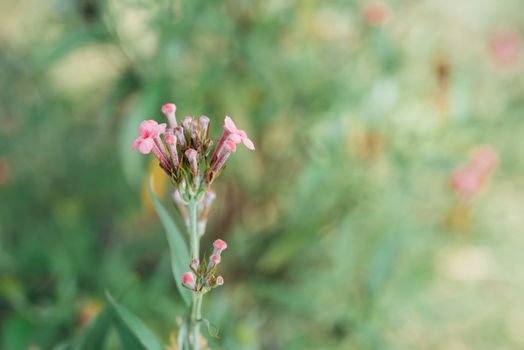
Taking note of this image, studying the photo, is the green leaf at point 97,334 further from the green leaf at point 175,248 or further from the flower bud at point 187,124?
the flower bud at point 187,124

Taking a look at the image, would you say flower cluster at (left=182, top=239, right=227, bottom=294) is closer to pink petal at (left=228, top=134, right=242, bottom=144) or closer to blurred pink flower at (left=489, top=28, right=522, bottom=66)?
pink petal at (left=228, top=134, right=242, bottom=144)

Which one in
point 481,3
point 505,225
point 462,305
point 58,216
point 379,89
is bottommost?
point 462,305

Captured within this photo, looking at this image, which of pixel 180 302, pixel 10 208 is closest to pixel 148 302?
pixel 180 302

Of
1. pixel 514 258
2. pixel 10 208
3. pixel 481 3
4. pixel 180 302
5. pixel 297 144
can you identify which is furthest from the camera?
pixel 481 3

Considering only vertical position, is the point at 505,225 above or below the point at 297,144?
below

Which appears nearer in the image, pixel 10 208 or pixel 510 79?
pixel 10 208

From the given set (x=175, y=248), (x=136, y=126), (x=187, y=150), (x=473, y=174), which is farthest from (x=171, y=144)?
(x=473, y=174)

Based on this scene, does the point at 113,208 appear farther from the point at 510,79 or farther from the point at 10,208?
the point at 510,79

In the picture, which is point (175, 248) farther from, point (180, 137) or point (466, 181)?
point (466, 181)
